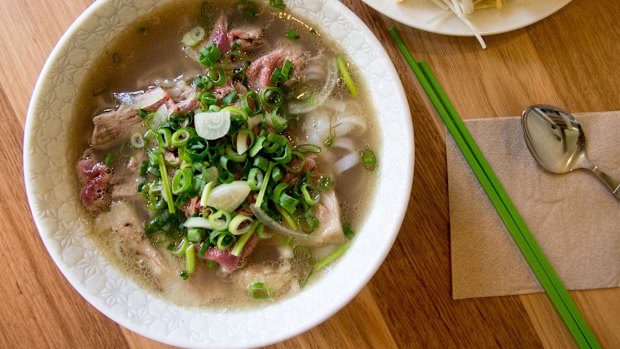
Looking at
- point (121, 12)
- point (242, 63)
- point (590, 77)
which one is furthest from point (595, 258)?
point (121, 12)

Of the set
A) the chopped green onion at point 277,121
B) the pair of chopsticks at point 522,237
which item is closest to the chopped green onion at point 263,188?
the chopped green onion at point 277,121

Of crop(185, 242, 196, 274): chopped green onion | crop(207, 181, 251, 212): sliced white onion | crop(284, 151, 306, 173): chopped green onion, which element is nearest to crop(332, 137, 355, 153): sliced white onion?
crop(284, 151, 306, 173): chopped green onion

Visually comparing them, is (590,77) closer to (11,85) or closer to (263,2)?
(263,2)

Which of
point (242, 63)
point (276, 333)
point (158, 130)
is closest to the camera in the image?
point (276, 333)

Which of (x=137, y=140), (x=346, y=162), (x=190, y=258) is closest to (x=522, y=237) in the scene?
(x=346, y=162)

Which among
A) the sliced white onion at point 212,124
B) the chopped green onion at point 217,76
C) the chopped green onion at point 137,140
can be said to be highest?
the chopped green onion at point 217,76

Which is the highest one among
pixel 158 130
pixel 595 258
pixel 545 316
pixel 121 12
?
pixel 121 12

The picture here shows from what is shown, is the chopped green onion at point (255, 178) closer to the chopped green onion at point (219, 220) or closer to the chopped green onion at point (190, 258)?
the chopped green onion at point (219, 220)
